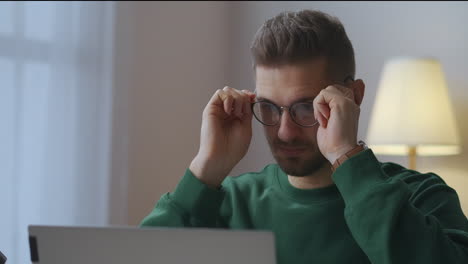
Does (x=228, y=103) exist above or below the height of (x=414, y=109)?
above

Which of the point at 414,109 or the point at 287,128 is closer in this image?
the point at 287,128

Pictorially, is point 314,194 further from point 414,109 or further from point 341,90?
point 414,109

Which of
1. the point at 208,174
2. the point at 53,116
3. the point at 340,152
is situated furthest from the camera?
the point at 53,116

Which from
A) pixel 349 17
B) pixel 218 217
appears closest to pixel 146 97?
pixel 349 17

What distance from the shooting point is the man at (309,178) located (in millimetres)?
1110

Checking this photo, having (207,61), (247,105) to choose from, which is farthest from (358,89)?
(207,61)

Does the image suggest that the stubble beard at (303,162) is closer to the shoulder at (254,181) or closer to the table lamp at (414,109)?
the shoulder at (254,181)

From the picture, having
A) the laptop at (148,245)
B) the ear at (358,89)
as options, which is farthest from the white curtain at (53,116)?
the laptop at (148,245)

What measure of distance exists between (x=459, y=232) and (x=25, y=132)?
75.6 inches

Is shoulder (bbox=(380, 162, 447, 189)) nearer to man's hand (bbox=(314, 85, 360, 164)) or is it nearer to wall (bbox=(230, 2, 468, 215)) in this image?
man's hand (bbox=(314, 85, 360, 164))

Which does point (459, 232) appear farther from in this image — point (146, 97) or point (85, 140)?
point (146, 97)

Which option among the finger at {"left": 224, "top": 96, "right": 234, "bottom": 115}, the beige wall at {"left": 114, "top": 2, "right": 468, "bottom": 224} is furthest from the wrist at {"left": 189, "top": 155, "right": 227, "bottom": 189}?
the beige wall at {"left": 114, "top": 2, "right": 468, "bottom": 224}

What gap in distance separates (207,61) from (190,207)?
7.51 feet

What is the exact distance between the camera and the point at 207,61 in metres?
3.60
